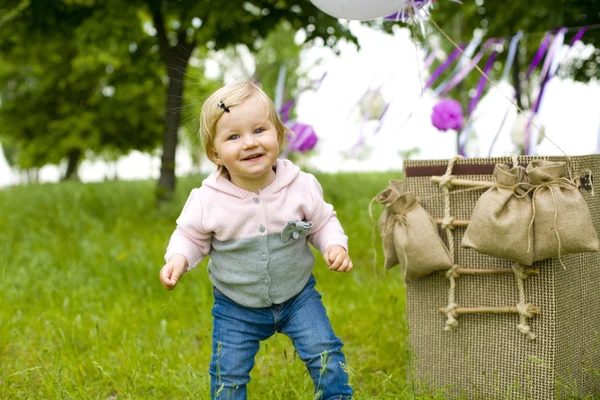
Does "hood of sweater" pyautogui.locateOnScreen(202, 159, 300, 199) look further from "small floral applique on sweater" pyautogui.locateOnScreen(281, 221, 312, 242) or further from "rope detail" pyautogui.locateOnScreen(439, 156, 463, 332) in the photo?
"rope detail" pyautogui.locateOnScreen(439, 156, 463, 332)

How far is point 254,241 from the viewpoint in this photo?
2152mm

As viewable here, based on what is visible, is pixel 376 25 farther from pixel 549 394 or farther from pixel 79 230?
pixel 549 394

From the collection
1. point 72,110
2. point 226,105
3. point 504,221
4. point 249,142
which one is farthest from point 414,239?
point 72,110

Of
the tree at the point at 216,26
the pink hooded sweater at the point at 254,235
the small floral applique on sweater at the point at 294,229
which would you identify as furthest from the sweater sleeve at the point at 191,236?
the tree at the point at 216,26

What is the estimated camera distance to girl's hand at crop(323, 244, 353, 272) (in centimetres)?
206

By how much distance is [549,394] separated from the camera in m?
2.31

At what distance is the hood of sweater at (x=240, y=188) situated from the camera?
7.16ft

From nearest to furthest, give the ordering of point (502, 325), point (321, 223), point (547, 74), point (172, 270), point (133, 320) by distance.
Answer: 1. point (172, 270)
2. point (321, 223)
3. point (502, 325)
4. point (133, 320)
5. point (547, 74)

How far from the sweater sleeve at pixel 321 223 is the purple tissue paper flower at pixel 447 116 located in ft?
4.46

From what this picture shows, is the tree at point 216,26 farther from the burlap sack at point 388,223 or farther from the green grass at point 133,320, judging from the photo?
the burlap sack at point 388,223

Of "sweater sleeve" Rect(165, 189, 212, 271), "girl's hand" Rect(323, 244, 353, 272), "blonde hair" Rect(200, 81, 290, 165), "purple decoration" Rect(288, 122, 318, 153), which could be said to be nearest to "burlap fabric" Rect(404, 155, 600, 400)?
"girl's hand" Rect(323, 244, 353, 272)

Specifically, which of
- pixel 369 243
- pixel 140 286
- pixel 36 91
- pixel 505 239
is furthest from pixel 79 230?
pixel 36 91

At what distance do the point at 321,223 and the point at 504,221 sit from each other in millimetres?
619

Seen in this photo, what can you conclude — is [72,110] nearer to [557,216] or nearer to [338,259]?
[338,259]
